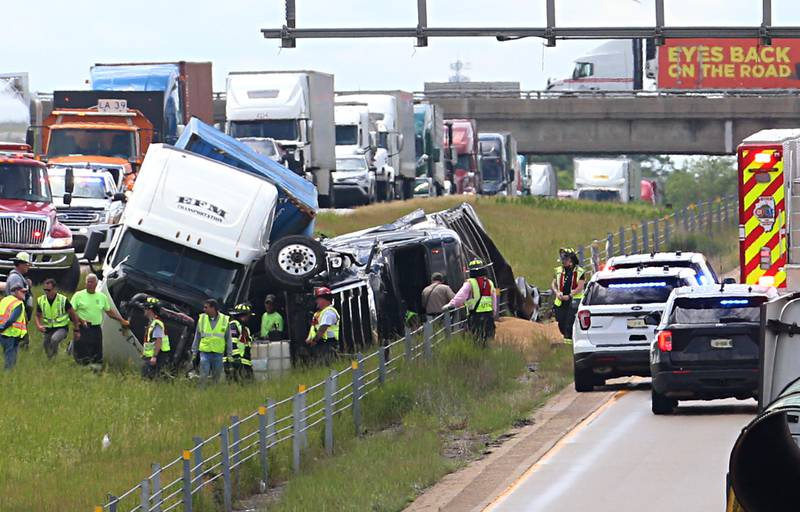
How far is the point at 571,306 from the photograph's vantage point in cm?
2914

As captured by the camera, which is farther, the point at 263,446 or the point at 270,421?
the point at 270,421

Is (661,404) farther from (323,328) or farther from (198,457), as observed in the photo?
(198,457)

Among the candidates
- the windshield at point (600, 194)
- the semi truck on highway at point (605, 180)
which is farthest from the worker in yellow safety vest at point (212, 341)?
the windshield at point (600, 194)

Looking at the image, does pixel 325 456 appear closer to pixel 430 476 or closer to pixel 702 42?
pixel 430 476

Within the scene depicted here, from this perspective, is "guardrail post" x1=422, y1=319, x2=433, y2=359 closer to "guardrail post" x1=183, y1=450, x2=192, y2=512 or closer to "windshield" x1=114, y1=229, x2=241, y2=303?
"windshield" x1=114, y1=229, x2=241, y2=303

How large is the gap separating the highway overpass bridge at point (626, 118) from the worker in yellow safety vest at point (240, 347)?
167ft

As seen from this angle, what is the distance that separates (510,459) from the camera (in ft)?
66.9

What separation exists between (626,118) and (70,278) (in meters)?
44.8

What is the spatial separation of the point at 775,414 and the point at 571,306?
20.9 meters

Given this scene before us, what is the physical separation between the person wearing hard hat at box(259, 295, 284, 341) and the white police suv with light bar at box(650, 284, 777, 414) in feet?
24.3

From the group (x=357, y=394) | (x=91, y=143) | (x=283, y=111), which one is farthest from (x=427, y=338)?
(x=283, y=111)

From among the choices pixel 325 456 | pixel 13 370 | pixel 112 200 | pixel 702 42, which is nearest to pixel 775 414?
pixel 325 456

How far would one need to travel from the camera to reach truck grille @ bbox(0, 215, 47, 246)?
35.0 meters

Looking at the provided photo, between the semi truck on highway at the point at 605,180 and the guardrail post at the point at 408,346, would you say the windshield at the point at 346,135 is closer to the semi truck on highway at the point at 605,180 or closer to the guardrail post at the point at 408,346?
the guardrail post at the point at 408,346
